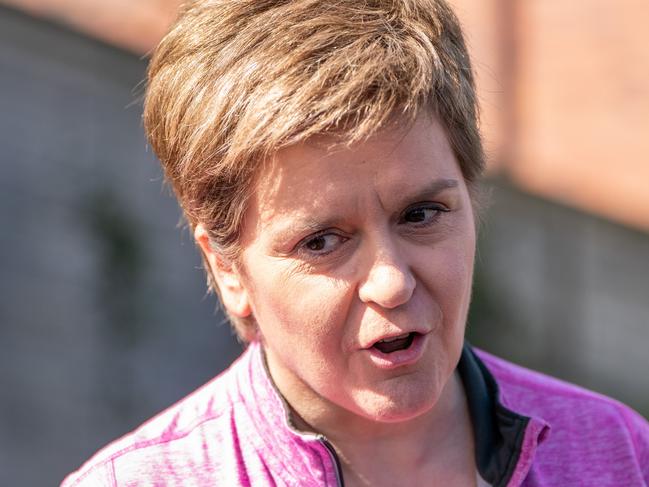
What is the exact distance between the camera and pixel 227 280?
80.9 inches

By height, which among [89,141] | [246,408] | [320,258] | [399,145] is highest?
[89,141]

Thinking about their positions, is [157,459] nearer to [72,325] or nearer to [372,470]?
[372,470]

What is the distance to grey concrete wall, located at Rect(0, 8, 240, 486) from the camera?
532 centimetres

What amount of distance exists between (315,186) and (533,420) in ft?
1.84

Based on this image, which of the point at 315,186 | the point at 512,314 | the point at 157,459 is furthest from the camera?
the point at 512,314

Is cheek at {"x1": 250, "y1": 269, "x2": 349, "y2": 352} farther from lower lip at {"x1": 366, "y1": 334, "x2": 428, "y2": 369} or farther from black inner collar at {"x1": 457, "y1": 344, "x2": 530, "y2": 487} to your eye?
black inner collar at {"x1": 457, "y1": 344, "x2": 530, "y2": 487}

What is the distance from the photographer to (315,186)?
5.81 ft

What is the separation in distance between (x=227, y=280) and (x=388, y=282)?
1.30 ft

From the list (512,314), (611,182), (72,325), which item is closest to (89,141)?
(72,325)

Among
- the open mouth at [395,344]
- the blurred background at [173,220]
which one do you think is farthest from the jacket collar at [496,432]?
the blurred background at [173,220]

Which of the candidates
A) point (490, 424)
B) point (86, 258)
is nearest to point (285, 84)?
point (490, 424)

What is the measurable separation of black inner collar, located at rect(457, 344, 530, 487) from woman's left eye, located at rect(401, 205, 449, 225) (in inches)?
14.4

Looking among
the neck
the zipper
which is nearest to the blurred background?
the neck

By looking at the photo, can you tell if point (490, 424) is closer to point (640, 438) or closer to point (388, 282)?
point (640, 438)
